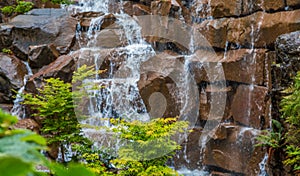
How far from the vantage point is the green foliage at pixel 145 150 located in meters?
4.26

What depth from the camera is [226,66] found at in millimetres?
8211

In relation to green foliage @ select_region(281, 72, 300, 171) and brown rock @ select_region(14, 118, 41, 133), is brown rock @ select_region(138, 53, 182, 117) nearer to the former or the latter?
brown rock @ select_region(14, 118, 41, 133)

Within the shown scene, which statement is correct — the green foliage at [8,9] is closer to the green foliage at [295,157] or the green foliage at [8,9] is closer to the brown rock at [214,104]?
the brown rock at [214,104]

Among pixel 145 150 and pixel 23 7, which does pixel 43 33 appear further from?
pixel 145 150

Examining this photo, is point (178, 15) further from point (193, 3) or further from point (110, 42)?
point (110, 42)

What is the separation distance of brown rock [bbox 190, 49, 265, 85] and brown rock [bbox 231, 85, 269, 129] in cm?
24

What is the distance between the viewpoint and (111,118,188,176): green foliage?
14.0 ft

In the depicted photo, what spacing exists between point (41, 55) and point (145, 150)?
21.7ft

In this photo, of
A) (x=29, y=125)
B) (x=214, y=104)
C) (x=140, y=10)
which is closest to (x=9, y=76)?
(x=29, y=125)

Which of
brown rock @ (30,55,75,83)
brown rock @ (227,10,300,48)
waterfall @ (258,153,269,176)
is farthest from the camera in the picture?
brown rock @ (30,55,75,83)

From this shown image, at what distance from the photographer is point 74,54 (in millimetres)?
9406

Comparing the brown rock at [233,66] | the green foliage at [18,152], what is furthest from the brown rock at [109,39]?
the green foliage at [18,152]

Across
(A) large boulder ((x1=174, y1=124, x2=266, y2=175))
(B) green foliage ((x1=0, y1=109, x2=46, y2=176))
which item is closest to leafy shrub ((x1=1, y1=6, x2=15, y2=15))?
(A) large boulder ((x1=174, y1=124, x2=266, y2=175))

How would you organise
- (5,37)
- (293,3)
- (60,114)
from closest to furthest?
(60,114) → (293,3) → (5,37)
